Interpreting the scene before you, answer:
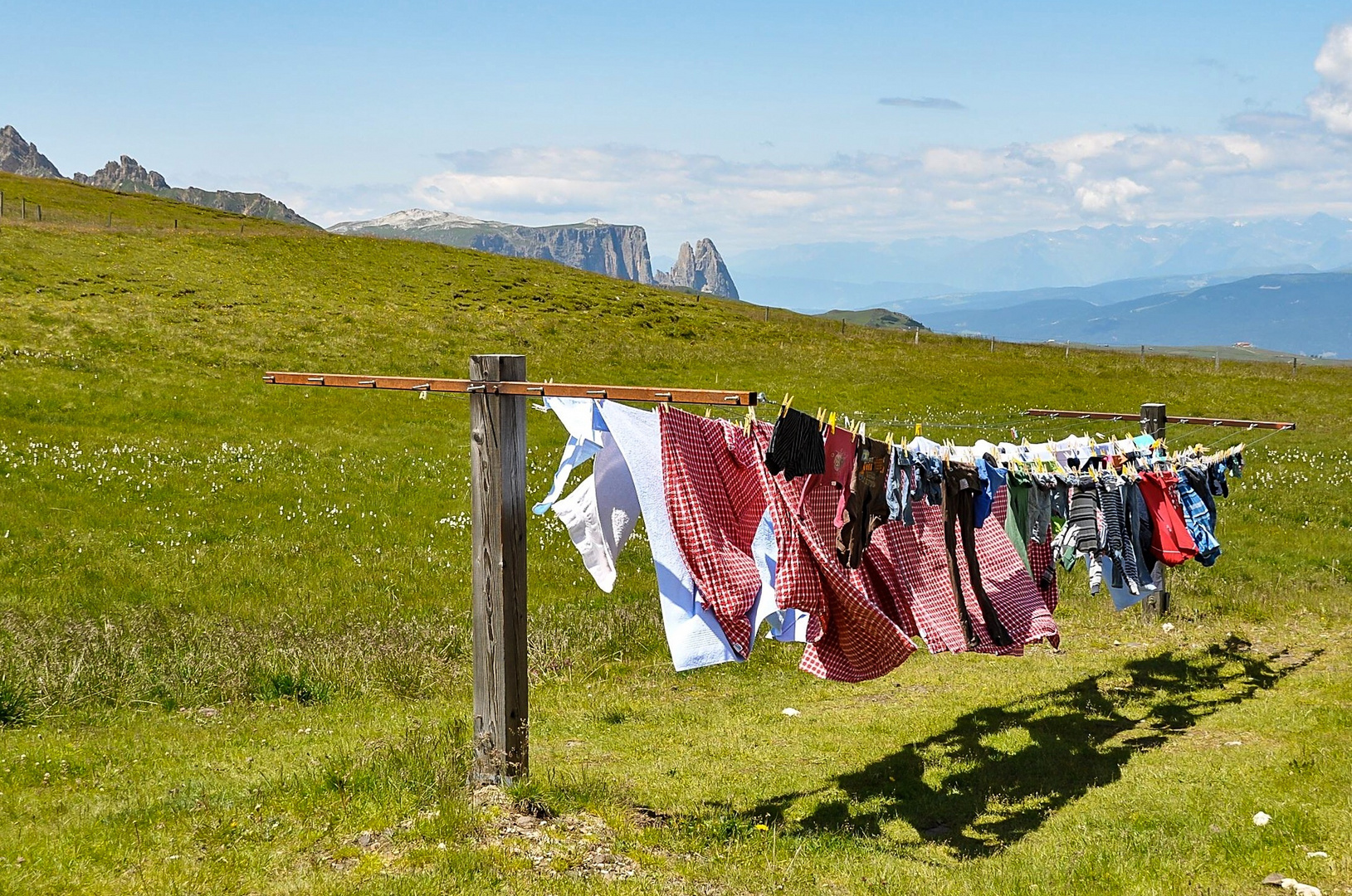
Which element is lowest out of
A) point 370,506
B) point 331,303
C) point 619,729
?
point 619,729

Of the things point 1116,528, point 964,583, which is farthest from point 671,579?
point 1116,528

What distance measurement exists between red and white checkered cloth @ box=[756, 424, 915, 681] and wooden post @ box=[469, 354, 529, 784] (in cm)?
181

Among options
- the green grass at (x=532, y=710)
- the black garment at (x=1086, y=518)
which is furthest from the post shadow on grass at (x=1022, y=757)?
the black garment at (x=1086, y=518)

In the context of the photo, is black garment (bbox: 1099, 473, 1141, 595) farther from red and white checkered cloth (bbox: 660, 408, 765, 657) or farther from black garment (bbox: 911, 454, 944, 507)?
red and white checkered cloth (bbox: 660, 408, 765, 657)

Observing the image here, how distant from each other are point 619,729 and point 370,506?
11811mm

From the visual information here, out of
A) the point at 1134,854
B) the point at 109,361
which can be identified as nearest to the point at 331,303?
the point at 109,361

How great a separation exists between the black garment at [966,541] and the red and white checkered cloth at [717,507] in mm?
1898

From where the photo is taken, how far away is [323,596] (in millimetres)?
14984

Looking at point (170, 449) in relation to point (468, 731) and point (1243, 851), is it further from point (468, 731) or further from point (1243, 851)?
point (1243, 851)

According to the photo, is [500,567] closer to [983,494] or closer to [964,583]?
[964,583]

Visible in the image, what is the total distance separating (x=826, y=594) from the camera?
23.9 feet

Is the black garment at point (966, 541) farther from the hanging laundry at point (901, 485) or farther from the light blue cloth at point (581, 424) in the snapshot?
the light blue cloth at point (581, 424)

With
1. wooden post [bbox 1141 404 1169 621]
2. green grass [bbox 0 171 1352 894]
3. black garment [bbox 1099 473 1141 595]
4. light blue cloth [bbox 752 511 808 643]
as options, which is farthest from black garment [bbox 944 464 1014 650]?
wooden post [bbox 1141 404 1169 621]

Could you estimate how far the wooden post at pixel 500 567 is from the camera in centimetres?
744
